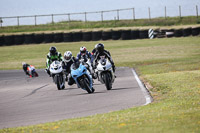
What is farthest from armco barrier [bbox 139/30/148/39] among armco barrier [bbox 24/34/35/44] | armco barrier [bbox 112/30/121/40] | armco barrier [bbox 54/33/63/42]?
armco barrier [bbox 24/34/35/44]

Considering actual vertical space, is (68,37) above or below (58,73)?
above

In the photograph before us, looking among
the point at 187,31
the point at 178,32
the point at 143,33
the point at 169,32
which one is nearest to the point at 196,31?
the point at 187,31

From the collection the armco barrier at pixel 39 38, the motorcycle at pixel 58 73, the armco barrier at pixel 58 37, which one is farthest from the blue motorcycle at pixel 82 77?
the armco barrier at pixel 39 38

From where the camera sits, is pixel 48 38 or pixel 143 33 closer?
pixel 143 33

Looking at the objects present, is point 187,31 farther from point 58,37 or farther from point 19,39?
point 19,39

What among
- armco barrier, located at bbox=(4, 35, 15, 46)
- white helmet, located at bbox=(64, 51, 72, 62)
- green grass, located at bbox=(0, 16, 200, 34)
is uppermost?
green grass, located at bbox=(0, 16, 200, 34)

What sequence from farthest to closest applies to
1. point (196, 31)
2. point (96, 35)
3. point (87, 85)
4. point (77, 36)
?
point (77, 36) < point (96, 35) < point (196, 31) < point (87, 85)

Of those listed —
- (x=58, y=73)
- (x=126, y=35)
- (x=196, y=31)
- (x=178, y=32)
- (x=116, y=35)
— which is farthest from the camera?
(x=116, y=35)

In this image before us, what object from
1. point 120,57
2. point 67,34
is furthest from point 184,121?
point 67,34

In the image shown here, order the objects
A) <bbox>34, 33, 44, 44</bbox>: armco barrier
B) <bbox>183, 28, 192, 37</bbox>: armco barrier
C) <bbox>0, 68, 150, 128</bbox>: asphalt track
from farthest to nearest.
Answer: <bbox>34, 33, 44, 44</bbox>: armco barrier → <bbox>183, 28, 192, 37</bbox>: armco barrier → <bbox>0, 68, 150, 128</bbox>: asphalt track

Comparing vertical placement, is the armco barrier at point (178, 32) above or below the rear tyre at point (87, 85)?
above

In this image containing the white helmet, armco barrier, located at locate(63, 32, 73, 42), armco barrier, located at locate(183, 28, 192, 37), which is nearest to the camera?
the white helmet

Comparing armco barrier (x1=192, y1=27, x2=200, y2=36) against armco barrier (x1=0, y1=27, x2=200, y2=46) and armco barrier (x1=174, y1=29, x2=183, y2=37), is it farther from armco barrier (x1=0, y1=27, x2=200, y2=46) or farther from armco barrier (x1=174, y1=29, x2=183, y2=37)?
armco barrier (x1=0, y1=27, x2=200, y2=46)

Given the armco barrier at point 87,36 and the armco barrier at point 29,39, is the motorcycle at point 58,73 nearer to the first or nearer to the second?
the armco barrier at point 87,36
